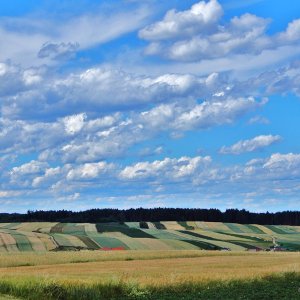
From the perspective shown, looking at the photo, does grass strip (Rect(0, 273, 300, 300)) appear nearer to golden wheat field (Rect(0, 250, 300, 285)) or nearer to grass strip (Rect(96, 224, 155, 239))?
golden wheat field (Rect(0, 250, 300, 285))

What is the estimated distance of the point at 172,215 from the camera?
188 metres

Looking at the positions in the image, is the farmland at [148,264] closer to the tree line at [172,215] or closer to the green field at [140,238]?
the green field at [140,238]

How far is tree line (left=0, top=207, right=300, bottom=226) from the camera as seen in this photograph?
185 m

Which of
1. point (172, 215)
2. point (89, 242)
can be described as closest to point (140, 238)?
point (89, 242)

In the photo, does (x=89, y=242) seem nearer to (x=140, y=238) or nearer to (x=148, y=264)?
(x=140, y=238)

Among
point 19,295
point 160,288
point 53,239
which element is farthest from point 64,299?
point 53,239

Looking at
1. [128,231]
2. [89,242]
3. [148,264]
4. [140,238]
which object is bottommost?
[148,264]

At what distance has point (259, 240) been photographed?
384ft

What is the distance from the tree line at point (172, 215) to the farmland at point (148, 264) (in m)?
43.8

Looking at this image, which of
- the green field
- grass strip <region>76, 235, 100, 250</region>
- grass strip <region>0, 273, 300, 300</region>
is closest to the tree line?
the green field

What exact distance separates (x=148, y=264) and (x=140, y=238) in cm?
4849

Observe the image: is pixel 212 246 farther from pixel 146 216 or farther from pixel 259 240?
pixel 146 216

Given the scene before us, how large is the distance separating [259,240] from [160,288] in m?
87.4

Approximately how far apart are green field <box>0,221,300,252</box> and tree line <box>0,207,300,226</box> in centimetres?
4366
